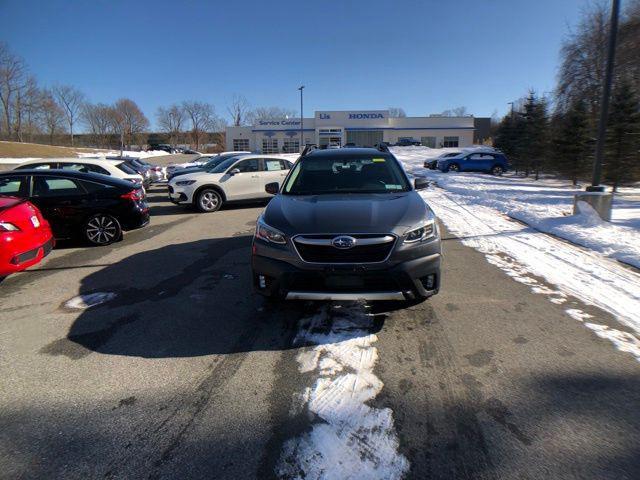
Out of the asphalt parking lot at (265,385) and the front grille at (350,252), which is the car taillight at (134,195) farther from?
the front grille at (350,252)

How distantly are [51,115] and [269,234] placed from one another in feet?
357

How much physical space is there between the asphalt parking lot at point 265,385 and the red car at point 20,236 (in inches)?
17.1

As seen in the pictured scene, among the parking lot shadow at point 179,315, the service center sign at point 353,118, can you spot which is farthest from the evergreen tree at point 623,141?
the service center sign at point 353,118

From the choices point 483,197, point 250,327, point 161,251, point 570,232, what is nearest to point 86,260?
point 161,251

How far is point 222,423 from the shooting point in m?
2.68

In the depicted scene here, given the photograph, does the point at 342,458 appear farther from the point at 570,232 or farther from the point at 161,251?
the point at 570,232

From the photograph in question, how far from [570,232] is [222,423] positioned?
325 inches

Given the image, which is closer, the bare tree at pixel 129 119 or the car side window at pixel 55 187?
the car side window at pixel 55 187

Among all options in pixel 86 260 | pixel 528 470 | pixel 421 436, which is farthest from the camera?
pixel 86 260

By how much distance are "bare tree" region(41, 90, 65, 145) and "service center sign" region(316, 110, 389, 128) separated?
59159 millimetres

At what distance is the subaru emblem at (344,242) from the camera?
360cm

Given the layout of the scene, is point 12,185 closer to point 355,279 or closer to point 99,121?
point 355,279

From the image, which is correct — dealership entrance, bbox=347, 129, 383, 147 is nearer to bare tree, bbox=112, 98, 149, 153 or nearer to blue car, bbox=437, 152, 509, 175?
blue car, bbox=437, 152, 509, 175

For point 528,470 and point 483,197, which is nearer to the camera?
point 528,470
